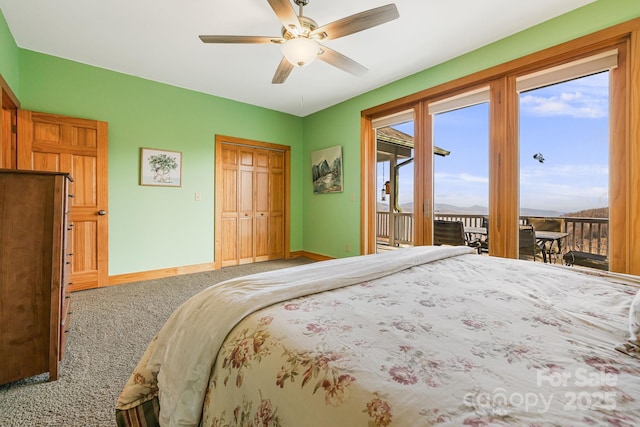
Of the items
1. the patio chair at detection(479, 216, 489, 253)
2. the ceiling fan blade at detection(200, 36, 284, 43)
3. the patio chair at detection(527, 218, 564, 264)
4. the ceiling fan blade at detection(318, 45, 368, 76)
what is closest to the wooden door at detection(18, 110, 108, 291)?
the ceiling fan blade at detection(200, 36, 284, 43)

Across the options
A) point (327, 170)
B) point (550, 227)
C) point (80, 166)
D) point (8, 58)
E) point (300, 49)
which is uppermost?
point (8, 58)

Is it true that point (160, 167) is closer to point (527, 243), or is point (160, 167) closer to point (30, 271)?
point (30, 271)

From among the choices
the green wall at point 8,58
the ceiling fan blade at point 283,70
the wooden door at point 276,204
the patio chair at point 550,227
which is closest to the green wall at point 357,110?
the wooden door at point 276,204

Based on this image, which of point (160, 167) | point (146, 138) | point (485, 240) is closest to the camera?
point (485, 240)

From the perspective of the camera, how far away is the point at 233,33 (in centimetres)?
272

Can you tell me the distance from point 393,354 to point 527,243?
2.88 m

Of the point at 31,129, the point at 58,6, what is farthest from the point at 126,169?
the point at 58,6

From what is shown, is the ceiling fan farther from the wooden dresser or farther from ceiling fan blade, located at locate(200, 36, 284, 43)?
the wooden dresser

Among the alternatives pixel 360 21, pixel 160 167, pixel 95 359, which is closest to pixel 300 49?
pixel 360 21

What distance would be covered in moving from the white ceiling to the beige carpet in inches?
104

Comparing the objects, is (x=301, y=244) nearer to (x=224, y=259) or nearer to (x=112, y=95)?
(x=224, y=259)

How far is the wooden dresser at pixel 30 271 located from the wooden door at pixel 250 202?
2.70m

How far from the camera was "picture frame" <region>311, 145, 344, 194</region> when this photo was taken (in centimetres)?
456

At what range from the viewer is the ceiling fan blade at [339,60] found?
233cm
